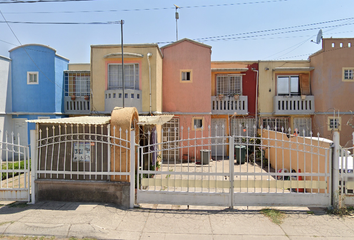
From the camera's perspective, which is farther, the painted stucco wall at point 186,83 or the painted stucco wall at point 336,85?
the painted stucco wall at point 336,85

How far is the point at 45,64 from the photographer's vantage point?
13195mm

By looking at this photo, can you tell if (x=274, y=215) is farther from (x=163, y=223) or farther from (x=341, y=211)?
(x=163, y=223)

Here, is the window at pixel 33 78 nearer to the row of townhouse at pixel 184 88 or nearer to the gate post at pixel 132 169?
the row of townhouse at pixel 184 88

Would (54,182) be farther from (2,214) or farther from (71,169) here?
(2,214)

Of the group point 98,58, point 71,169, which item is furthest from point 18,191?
point 98,58

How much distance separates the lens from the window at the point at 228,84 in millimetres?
14969

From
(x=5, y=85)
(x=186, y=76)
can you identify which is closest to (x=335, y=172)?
(x=186, y=76)

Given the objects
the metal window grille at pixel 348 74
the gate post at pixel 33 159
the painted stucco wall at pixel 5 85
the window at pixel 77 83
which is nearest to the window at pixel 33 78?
the painted stucco wall at pixel 5 85

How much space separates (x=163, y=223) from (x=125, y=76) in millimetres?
8741

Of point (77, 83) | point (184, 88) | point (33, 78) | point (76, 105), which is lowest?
point (76, 105)

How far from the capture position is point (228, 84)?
1502 cm

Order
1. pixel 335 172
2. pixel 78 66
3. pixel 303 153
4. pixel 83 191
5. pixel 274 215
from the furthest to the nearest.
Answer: pixel 78 66, pixel 303 153, pixel 83 191, pixel 335 172, pixel 274 215

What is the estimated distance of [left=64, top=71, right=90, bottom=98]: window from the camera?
14.2 meters

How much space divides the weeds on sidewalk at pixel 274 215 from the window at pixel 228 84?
401 inches
